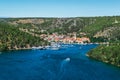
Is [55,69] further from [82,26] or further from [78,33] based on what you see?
[82,26]

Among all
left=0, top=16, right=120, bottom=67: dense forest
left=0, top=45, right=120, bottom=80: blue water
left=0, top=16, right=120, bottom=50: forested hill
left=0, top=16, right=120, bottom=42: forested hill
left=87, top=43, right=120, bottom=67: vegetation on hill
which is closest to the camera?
left=0, top=45, right=120, bottom=80: blue water

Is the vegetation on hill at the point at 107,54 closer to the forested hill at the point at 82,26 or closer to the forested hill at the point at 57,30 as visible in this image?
the forested hill at the point at 57,30

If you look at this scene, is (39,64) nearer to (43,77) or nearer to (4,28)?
(43,77)

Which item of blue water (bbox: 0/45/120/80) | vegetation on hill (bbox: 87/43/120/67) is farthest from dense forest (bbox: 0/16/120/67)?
blue water (bbox: 0/45/120/80)

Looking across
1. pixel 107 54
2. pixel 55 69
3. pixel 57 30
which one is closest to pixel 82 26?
pixel 57 30

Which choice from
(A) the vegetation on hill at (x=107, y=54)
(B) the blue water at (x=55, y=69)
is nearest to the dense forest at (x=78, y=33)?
(A) the vegetation on hill at (x=107, y=54)

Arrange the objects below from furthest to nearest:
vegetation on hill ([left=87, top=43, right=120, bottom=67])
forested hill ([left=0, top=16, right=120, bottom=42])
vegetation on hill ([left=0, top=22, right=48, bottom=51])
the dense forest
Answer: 1. forested hill ([left=0, top=16, right=120, bottom=42])
2. vegetation on hill ([left=0, top=22, right=48, bottom=51])
3. the dense forest
4. vegetation on hill ([left=87, top=43, right=120, bottom=67])

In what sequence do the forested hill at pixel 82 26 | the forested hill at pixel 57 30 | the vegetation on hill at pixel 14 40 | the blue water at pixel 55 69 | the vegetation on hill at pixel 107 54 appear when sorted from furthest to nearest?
the forested hill at pixel 82 26
the forested hill at pixel 57 30
the vegetation on hill at pixel 14 40
the vegetation on hill at pixel 107 54
the blue water at pixel 55 69

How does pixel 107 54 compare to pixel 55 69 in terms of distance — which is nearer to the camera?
pixel 55 69

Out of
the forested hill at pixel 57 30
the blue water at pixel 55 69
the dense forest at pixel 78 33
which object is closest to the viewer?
the blue water at pixel 55 69

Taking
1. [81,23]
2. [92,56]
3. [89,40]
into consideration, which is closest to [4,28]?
[89,40]

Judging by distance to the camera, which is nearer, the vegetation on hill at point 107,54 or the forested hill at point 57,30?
the vegetation on hill at point 107,54

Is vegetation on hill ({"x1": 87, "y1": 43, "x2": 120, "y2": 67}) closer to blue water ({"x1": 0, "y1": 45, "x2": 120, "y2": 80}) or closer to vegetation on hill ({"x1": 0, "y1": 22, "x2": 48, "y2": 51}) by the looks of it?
blue water ({"x1": 0, "y1": 45, "x2": 120, "y2": 80})

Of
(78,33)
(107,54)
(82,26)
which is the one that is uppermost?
(107,54)
